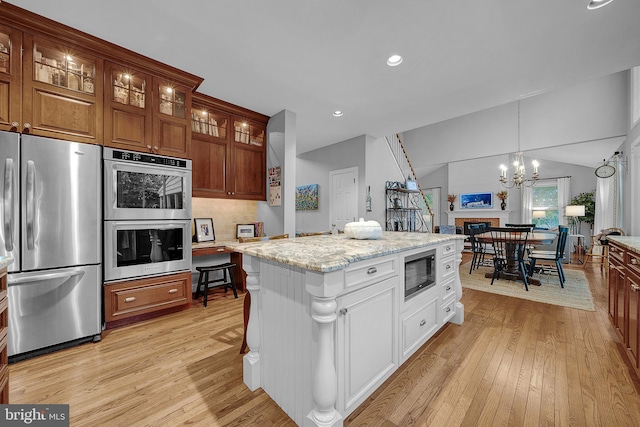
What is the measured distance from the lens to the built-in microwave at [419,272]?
72.8 inches

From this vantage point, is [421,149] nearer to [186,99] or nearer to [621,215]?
[621,215]

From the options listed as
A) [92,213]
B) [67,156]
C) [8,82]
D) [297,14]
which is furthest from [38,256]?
[297,14]

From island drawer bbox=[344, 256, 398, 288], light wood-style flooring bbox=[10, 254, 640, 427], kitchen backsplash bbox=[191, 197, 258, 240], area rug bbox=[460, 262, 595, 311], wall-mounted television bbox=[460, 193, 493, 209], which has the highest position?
wall-mounted television bbox=[460, 193, 493, 209]

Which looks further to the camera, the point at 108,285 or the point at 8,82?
the point at 108,285

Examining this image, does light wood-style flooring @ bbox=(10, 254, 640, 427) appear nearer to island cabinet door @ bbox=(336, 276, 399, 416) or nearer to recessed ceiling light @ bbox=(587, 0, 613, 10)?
island cabinet door @ bbox=(336, 276, 399, 416)

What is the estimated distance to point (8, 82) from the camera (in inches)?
78.2

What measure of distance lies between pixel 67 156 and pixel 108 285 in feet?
3.92

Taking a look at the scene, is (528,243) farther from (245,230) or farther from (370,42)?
(245,230)

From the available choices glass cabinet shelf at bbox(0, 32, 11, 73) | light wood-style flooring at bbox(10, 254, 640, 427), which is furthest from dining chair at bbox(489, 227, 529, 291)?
glass cabinet shelf at bbox(0, 32, 11, 73)

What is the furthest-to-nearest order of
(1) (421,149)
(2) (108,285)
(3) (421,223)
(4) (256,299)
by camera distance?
(1) (421,149), (3) (421,223), (2) (108,285), (4) (256,299)

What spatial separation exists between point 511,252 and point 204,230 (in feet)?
16.9

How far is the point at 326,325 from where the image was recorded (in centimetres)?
118

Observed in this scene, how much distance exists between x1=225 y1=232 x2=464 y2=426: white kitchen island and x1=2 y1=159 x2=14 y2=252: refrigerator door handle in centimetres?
178

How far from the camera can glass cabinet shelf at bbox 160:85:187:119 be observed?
9.21ft
